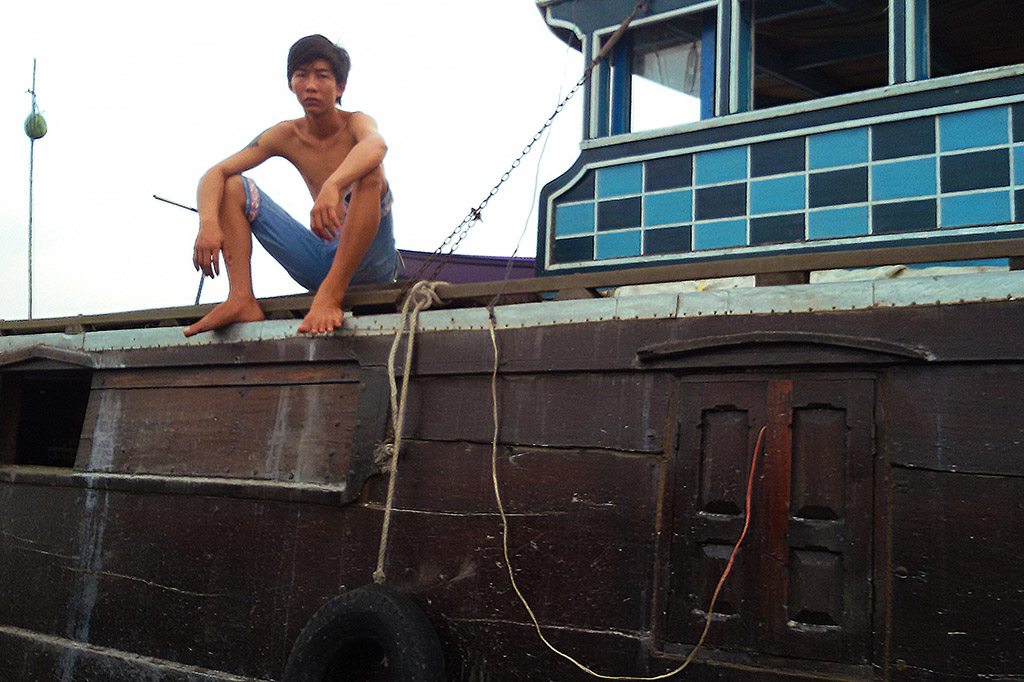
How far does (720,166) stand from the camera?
188 inches

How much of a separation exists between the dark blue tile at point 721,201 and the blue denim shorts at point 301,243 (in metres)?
1.64

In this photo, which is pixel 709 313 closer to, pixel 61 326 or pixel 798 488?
pixel 798 488

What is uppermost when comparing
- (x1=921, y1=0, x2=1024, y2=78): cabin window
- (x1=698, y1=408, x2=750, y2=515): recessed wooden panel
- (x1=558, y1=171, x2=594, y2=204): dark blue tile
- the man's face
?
(x1=921, y1=0, x2=1024, y2=78): cabin window

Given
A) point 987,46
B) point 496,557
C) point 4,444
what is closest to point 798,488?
point 496,557

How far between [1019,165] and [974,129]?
0.85 feet

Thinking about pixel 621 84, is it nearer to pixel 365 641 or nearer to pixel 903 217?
pixel 903 217

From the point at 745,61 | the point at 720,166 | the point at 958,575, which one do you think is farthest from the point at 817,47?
the point at 958,575

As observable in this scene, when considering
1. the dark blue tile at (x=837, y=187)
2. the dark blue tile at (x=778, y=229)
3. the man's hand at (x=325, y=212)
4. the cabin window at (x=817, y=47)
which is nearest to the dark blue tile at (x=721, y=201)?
the dark blue tile at (x=778, y=229)

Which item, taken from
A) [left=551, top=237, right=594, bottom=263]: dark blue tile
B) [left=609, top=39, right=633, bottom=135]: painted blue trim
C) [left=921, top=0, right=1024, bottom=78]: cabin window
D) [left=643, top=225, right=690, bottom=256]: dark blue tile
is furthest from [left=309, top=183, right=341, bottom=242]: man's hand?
[left=921, top=0, right=1024, bottom=78]: cabin window

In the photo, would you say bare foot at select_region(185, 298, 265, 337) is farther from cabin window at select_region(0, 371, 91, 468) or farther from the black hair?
cabin window at select_region(0, 371, 91, 468)

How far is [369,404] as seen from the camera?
4156mm

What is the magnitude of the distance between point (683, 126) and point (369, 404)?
225 centimetres

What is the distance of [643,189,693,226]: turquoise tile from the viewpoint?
4.83 m

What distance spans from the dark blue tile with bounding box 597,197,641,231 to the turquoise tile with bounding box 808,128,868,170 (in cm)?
95
